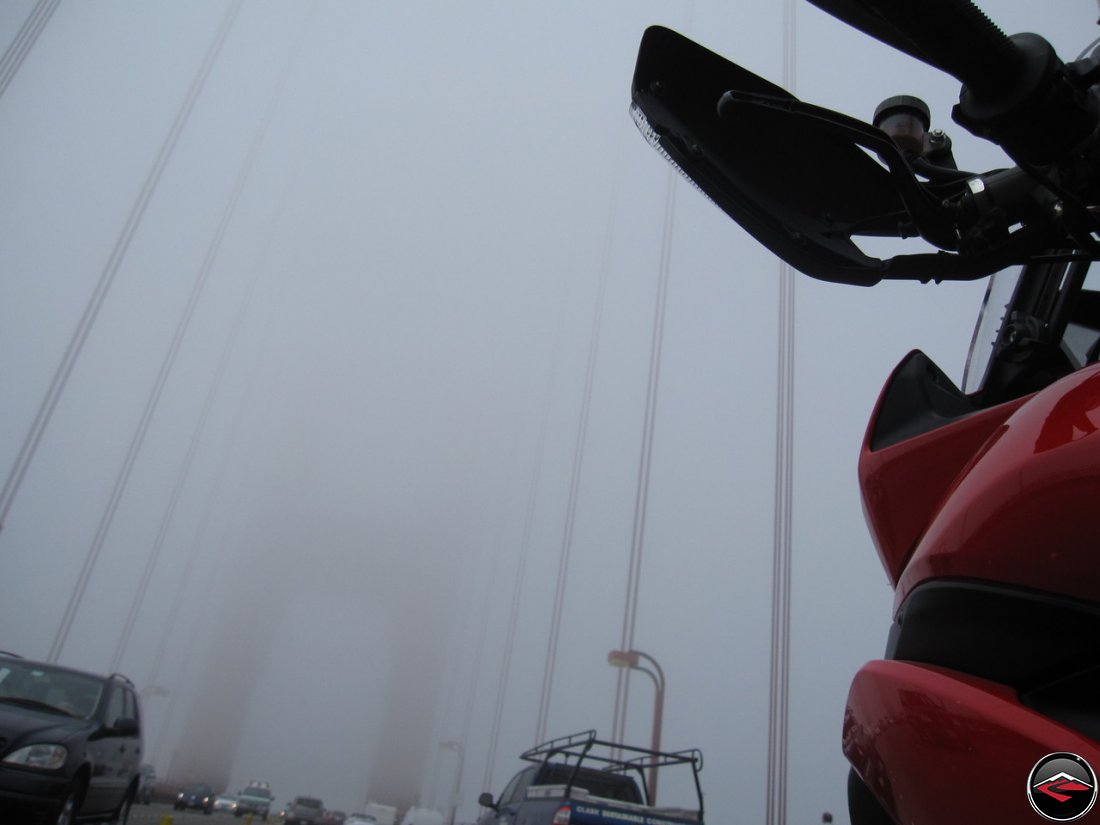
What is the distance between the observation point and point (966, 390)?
1.52m

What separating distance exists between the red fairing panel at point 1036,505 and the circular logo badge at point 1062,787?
0.17m

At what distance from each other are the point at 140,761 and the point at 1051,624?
27.1ft

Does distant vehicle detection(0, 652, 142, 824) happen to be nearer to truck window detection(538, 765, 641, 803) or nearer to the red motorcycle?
truck window detection(538, 765, 641, 803)

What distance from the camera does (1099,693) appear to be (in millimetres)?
806

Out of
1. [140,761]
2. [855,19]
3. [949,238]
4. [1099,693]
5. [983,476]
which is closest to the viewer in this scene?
[1099,693]

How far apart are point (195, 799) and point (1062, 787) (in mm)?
36524

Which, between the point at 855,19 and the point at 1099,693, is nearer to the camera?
the point at 1099,693

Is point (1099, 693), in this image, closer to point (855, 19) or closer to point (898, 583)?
point (898, 583)

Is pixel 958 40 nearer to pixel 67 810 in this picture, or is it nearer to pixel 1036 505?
pixel 1036 505

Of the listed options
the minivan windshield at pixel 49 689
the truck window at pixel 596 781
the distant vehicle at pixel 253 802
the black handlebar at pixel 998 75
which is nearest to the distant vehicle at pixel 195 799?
the distant vehicle at pixel 253 802

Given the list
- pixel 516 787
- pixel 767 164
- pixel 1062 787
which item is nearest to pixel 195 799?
pixel 516 787

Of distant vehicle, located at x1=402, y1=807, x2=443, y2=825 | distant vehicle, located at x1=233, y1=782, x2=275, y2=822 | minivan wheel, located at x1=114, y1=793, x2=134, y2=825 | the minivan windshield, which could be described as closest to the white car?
distant vehicle, located at x1=233, y1=782, x2=275, y2=822

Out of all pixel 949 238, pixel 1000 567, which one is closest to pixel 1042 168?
pixel 949 238

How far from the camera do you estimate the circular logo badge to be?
725 millimetres
